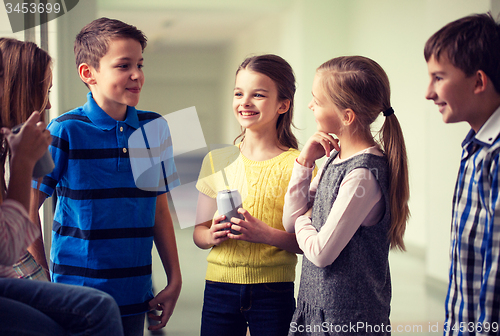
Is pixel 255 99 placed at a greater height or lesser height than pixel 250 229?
greater

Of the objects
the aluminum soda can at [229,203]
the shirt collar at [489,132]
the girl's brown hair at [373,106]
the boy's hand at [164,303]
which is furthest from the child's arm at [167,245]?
the shirt collar at [489,132]

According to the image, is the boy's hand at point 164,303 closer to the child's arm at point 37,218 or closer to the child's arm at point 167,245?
the child's arm at point 167,245

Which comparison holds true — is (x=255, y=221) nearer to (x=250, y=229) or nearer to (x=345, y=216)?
(x=250, y=229)

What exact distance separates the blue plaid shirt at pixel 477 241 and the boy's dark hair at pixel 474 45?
79 millimetres

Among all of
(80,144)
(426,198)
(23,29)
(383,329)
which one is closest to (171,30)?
(23,29)

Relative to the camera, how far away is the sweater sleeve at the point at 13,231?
532 millimetres

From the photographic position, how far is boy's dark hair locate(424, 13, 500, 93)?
66cm

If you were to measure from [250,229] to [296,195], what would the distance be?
0.12 metres

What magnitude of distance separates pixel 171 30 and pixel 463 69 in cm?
86

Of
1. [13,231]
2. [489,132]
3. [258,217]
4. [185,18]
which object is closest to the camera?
[13,231]

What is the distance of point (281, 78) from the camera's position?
939 mm

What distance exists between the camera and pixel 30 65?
76 cm

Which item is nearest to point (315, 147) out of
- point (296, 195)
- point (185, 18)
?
point (296, 195)

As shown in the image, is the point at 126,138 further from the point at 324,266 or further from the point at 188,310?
the point at 188,310
